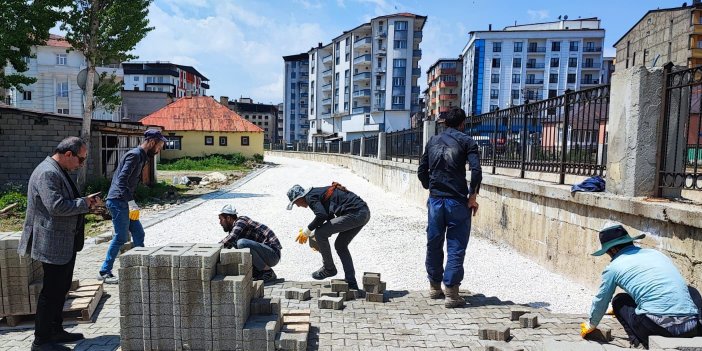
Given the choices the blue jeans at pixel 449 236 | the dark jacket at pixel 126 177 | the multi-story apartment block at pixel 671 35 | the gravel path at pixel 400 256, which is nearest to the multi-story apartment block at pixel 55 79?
the gravel path at pixel 400 256

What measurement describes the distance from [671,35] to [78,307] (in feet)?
172

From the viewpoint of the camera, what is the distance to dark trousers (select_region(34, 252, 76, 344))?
384 cm

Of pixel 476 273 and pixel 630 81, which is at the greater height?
pixel 630 81

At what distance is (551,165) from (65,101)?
182ft

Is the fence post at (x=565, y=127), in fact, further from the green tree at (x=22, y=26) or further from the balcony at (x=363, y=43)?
the balcony at (x=363, y=43)

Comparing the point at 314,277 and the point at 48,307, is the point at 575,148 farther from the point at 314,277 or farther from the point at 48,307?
the point at 48,307

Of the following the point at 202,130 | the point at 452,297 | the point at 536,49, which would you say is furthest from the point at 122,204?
the point at 536,49

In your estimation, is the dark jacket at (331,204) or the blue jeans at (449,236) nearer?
the blue jeans at (449,236)

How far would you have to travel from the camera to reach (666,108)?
518 cm

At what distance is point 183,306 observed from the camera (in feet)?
12.1

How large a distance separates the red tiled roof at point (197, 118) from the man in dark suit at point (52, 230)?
34.4m

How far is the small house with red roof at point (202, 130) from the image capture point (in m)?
36.7

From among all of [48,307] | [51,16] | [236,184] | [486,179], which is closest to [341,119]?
[236,184]

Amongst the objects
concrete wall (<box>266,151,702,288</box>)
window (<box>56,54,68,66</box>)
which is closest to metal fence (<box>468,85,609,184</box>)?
concrete wall (<box>266,151,702,288</box>)
